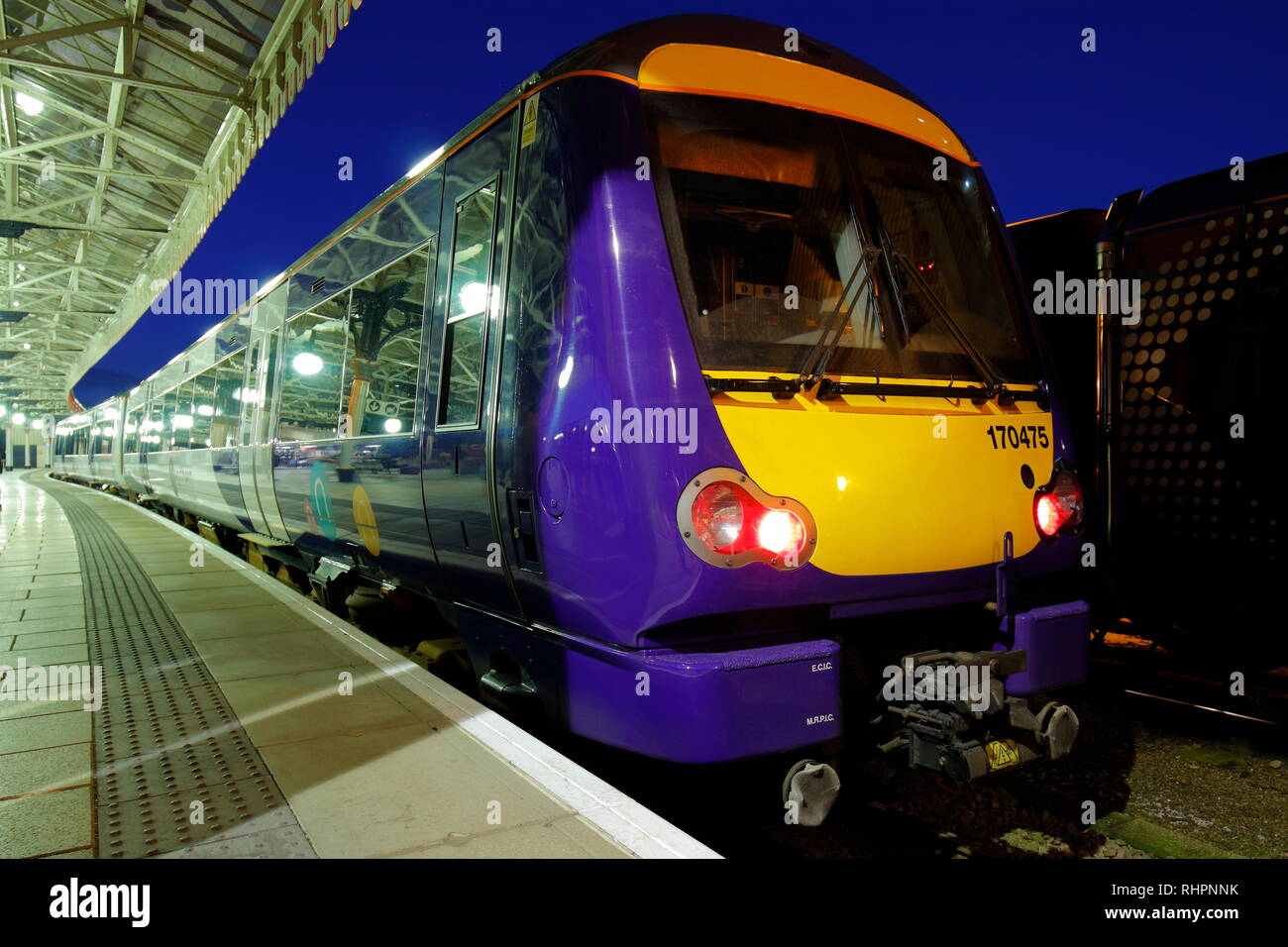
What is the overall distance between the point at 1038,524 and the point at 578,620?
1.88 metres

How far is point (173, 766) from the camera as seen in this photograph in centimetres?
302

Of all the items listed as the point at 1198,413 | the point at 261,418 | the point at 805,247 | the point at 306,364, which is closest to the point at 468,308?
the point at 805,247

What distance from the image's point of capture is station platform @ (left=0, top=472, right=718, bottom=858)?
2398 millimetres

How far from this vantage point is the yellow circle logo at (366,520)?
15.6 ft

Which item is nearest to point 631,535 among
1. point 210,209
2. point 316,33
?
point 316,33

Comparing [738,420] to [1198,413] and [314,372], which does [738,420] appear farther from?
[314,372]

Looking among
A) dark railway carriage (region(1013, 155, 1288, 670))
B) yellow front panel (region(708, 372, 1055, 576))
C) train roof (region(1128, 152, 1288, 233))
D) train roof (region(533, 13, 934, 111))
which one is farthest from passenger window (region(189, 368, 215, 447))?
train roof (region(1128, 152, 1288, 233))

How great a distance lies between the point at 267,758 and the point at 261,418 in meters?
4.98

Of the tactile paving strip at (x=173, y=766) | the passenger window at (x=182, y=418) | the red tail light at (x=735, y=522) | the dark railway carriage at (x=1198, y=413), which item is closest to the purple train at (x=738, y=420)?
the red tail light at (x=735, y=522)

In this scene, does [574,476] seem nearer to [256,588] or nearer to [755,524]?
[755,524]

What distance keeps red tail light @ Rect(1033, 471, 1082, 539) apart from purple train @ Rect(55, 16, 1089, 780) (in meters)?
0.02

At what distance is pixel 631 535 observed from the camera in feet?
8.71

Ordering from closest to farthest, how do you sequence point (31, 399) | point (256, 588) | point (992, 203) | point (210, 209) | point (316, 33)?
point (992, 203)
point (256, 588)
point (316, 33)
point (210, 209)
point (31, 399)

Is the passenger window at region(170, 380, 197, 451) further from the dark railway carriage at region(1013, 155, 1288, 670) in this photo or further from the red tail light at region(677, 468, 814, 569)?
the dark railway carriage at region(1013, 155, 1288, 670)
